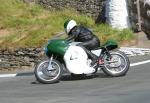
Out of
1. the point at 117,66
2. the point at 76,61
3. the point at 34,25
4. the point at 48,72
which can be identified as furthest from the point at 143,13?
the point at 48,72

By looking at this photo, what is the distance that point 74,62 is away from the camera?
1327 cm

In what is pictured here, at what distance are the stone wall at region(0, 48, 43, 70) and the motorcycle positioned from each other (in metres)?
6.46

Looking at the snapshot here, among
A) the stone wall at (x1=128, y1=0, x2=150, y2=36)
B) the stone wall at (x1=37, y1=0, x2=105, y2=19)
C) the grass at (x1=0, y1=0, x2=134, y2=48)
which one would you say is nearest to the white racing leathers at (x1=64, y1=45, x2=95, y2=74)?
the grass at (x1=0, y1=0, x2=134, y2=48)

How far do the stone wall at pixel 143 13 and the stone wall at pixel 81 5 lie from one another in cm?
212

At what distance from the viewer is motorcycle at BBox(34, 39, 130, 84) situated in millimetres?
13180

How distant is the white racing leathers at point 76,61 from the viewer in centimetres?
1323

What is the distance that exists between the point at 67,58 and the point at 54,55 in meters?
0.31

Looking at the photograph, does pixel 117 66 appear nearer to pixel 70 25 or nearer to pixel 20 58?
pixel 70 25

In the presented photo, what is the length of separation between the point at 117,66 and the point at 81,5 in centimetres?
1246

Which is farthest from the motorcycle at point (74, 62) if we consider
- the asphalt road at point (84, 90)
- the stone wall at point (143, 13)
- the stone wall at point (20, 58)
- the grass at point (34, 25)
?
the stone wall at point (143, 13)

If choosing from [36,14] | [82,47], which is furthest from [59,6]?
[82,47]

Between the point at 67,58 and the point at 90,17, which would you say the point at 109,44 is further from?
the point at 90,17

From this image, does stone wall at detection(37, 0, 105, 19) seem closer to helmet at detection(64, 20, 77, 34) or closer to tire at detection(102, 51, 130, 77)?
helmet at detection(64, 20, 77, 34)

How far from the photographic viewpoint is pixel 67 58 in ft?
43.5
